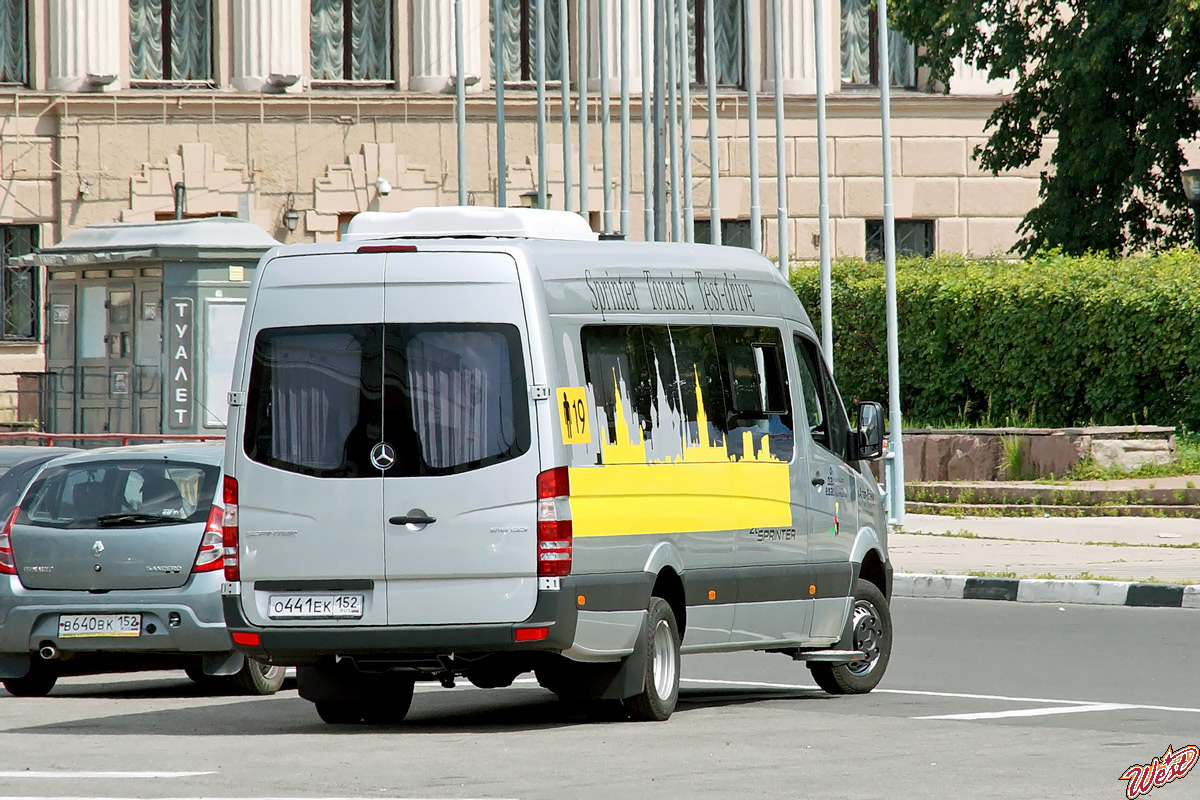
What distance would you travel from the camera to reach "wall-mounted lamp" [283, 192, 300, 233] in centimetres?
3553

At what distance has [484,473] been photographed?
10.0 metres

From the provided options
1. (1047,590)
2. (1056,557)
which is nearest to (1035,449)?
(1056,557)

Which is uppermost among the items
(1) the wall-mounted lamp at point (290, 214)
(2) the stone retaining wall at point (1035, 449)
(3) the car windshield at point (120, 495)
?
(1) the wall-mounted lamp at point (290, 214)

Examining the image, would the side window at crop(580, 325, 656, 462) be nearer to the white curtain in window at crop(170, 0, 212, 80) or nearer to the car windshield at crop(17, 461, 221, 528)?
the car windshield at crop(17, 461, 221, 528)

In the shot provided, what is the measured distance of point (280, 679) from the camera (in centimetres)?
1273

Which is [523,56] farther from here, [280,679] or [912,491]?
[280,679]

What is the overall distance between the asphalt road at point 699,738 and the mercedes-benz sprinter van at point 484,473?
0.39m

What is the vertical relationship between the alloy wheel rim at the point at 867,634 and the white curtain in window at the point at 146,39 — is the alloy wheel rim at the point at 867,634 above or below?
below

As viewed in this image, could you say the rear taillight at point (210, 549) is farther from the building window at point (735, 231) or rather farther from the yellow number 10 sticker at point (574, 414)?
the building window at point (735, 231)

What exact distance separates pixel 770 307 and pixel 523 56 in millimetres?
26416

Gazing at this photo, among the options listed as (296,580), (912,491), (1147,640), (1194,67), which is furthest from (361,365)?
(1194,67)

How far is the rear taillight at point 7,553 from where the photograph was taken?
12.1 m

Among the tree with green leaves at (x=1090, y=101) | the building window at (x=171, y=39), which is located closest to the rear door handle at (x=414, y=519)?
the tree with green leaves at (x=1090, y=101)

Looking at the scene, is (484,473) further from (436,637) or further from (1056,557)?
(1056,557)
